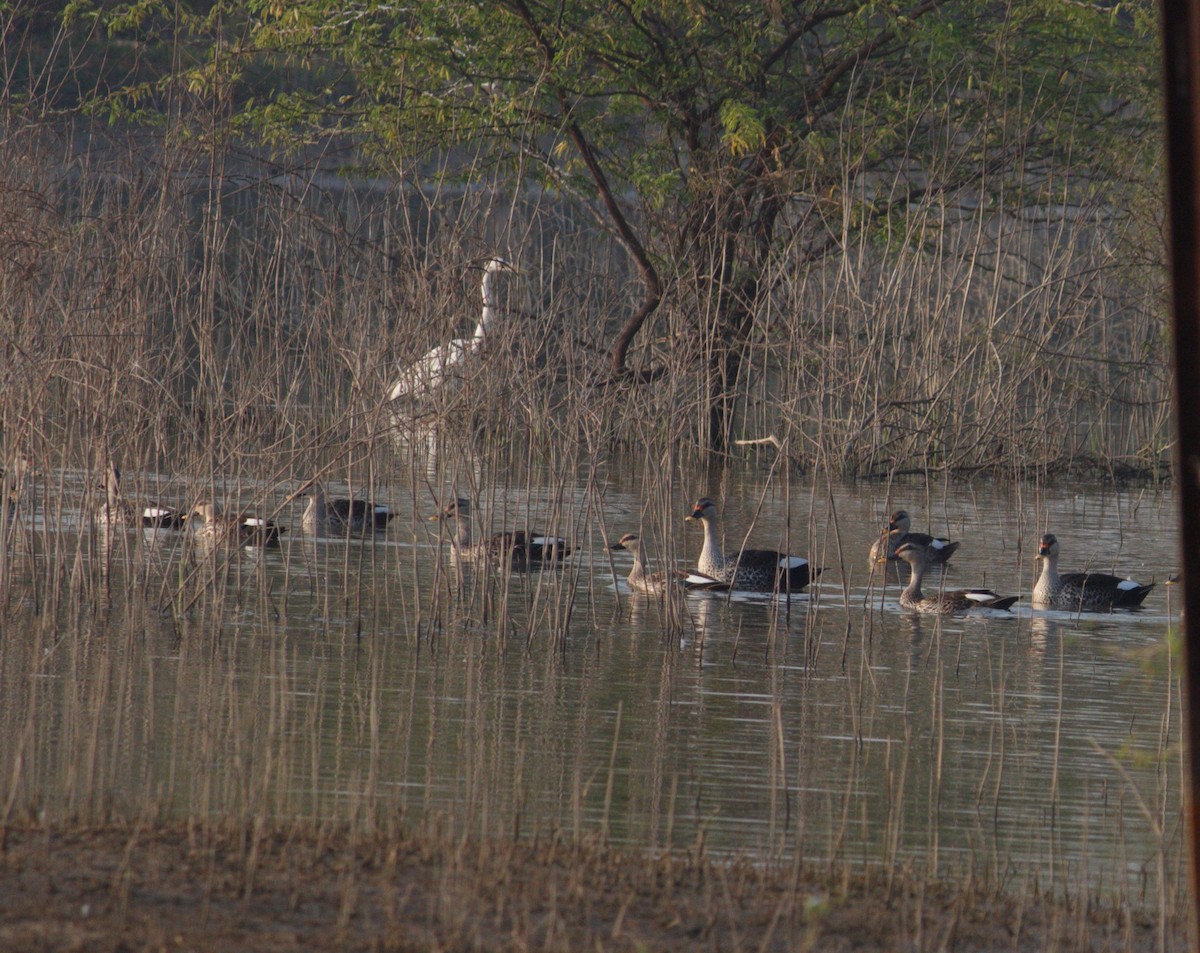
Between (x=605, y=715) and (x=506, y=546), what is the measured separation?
208 centimetres

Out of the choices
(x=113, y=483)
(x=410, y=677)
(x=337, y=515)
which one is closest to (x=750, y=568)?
(x=337, y=515)

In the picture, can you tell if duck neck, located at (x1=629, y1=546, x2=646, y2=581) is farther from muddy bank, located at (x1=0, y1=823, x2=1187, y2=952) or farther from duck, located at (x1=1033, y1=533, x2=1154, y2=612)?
muddy bank, located at (x1=0, y1=823, x2=1187, y2=952)

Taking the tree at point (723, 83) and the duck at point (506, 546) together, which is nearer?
the duck at point (506, 546)

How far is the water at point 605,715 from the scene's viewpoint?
686 centimetres

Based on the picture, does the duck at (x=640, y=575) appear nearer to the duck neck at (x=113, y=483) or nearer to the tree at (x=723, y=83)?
the duck neck at (x=113, y=483)

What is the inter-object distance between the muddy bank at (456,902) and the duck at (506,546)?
4.64 m

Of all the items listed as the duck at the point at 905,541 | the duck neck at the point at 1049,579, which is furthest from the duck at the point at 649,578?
the duck neck at the point at 1049,579

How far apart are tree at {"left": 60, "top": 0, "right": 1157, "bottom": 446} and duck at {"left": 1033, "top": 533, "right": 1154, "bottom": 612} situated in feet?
25.6

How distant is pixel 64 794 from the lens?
652 cm

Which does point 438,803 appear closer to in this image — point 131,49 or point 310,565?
point 310,565

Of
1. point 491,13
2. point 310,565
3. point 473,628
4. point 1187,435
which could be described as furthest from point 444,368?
point 491,13

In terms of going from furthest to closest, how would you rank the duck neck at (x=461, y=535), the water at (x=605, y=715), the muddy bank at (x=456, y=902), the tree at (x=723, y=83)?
the tree at (x=723, y=83), the duck neck at (x=461, y=535), the water at (x=605, y=715), the muddy bank at (x=456, y=902)

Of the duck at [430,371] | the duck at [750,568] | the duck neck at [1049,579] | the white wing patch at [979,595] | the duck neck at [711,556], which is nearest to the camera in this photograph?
the duck at [430,371]

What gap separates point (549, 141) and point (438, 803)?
28.2 meters
